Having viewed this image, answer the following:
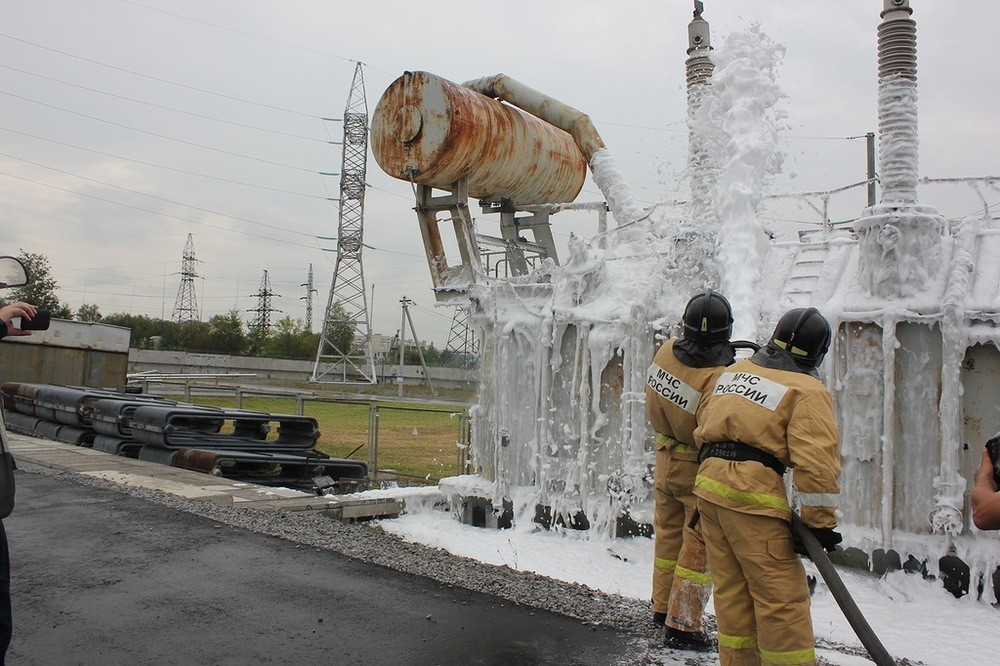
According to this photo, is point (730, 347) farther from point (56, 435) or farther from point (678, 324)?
point (56, 435)

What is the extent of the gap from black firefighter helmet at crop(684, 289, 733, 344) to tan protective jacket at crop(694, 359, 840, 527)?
2.71 ft

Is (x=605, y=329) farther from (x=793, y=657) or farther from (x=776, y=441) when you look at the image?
(x=793, y=657)

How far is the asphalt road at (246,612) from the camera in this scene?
3.68 m

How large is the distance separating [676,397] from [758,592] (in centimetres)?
140

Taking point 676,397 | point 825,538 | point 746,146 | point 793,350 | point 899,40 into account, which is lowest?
point 825,538

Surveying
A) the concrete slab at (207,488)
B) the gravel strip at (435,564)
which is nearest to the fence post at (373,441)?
the concrete slab at (207,488)

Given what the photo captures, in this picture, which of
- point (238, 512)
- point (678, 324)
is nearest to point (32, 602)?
point (238, 512)

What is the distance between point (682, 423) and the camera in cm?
452

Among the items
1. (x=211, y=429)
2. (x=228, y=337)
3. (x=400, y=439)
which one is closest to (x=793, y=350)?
(x=211, y=429)

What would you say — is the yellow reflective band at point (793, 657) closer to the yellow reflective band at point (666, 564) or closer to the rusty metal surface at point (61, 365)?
the yellow reflective band at point (666, 564)

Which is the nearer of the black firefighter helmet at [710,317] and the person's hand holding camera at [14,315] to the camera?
the person's hand holding camera at [14,315]

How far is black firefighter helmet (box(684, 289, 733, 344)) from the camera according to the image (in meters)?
4.46

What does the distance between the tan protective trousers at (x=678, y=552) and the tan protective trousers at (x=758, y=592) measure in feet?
1.78

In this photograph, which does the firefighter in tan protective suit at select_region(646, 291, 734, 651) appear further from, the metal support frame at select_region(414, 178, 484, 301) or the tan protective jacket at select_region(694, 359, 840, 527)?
the metal support frame at select_region(414, 178, 484, 301)
